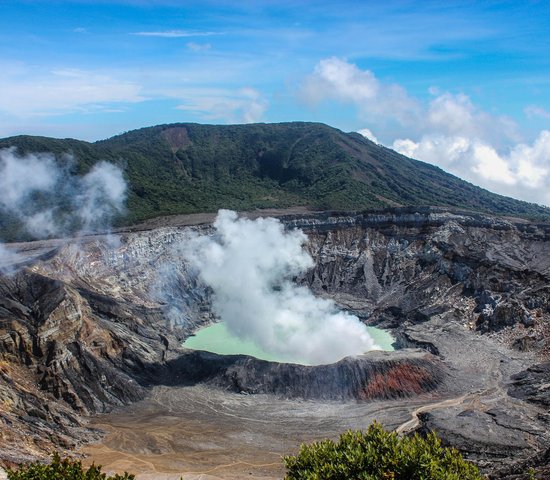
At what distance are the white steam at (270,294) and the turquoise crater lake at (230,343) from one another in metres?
0.87

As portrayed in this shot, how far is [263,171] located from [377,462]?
404 feet

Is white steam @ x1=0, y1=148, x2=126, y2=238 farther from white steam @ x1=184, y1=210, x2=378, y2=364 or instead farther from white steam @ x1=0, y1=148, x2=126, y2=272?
white steam @ x1=184, y1=210, x2=378, y2=364

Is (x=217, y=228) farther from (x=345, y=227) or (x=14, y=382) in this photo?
(x=14, y=382)

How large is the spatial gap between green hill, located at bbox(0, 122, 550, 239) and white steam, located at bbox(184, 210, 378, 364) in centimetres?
2070

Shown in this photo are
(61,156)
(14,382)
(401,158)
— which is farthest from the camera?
(401,158)

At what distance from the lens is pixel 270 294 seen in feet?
251

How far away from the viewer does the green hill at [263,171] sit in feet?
379

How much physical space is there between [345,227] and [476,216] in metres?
19.9

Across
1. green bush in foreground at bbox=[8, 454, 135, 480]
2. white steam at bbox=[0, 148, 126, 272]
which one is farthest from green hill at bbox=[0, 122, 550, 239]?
green bush in foreground at bbox=[8, 454, 135, 480]

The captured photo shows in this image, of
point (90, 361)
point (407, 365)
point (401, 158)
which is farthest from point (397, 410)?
point (401, 158)

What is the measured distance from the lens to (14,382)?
45.4 metres

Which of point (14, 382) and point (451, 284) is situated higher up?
point (451, 284)

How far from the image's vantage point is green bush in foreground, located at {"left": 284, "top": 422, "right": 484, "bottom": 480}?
23969 millimetres

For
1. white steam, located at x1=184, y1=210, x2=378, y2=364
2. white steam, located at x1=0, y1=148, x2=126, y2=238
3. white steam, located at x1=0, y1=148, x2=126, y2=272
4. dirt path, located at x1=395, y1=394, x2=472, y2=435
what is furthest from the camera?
white steam, located at x1=0, y1=148, x2=126, y2=238
